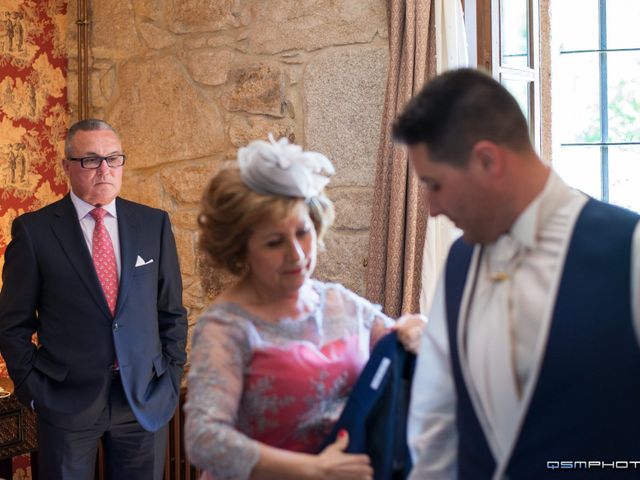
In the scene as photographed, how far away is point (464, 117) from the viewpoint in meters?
1.50

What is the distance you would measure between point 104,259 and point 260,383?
159 centimetres

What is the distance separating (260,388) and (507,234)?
1.91ft

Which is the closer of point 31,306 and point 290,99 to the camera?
point 31,306

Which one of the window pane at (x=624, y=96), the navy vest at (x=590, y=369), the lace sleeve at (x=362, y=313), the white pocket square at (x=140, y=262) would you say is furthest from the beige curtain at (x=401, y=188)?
the navy vest at (x=590, y=369)

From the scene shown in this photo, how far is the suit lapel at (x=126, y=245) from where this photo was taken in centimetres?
317

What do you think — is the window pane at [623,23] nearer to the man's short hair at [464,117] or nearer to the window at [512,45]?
the window at [512,45]

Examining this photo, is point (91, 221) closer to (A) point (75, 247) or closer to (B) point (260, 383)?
(A) point (75, 247)

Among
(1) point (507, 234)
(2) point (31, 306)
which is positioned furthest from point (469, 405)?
(2) point (31, 306)

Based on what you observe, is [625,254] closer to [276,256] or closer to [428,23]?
[276,256]

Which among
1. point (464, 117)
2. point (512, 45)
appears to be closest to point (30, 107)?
point (512, 45)

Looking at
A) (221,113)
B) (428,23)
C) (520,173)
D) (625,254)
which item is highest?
(428,23)

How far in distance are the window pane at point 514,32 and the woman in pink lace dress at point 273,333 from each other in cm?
210

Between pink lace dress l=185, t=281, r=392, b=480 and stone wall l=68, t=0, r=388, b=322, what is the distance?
1.92 m

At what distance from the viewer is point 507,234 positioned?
Result: 5.05 ft
